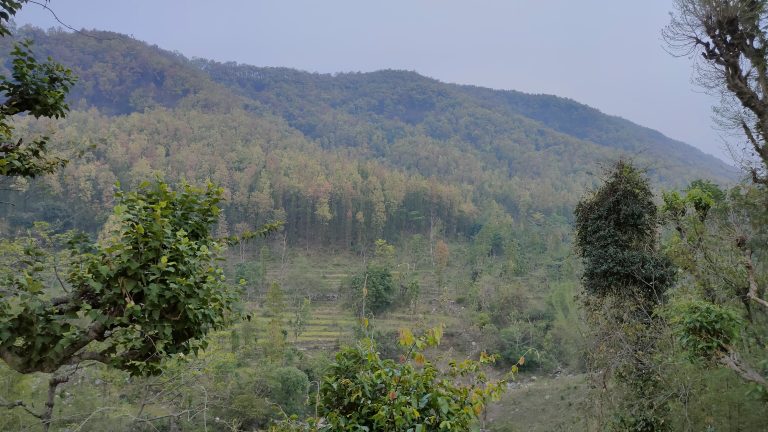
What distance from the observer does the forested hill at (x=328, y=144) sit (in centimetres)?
4712

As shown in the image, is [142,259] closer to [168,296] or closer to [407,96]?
[168,296]

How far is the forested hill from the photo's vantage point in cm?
4712

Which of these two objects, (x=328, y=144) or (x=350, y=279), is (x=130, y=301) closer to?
(x=350, y=279)

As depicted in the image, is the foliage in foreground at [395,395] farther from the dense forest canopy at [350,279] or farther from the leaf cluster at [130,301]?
the leaf cluster at [130,301]

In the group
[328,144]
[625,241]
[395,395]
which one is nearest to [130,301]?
[395,395]

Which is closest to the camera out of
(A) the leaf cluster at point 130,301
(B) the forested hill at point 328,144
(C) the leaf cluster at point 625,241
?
(A) the leaf cluster at point 130,301

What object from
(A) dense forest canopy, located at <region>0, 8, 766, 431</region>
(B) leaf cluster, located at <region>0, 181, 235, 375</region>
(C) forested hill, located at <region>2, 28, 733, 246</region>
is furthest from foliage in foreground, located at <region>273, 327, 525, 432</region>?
(C) forested hill, located at <region>2, 28, 733, 246</region>

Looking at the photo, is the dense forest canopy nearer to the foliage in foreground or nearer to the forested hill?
the foliage in foreground

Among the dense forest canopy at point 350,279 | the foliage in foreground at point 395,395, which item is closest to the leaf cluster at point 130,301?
the dense forest canopy at point 350,279

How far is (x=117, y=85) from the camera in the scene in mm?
96312

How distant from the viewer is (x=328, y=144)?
10375 cm

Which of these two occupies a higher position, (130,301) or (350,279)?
(130,301)

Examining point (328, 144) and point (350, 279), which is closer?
point (350, 279)

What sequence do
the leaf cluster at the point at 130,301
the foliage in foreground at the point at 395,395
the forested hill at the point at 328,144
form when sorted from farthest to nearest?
the forested hill at the point at 328,144 < the leaf cluster at the point at 130,301 < the foliage in foreground at the point at 395,395
